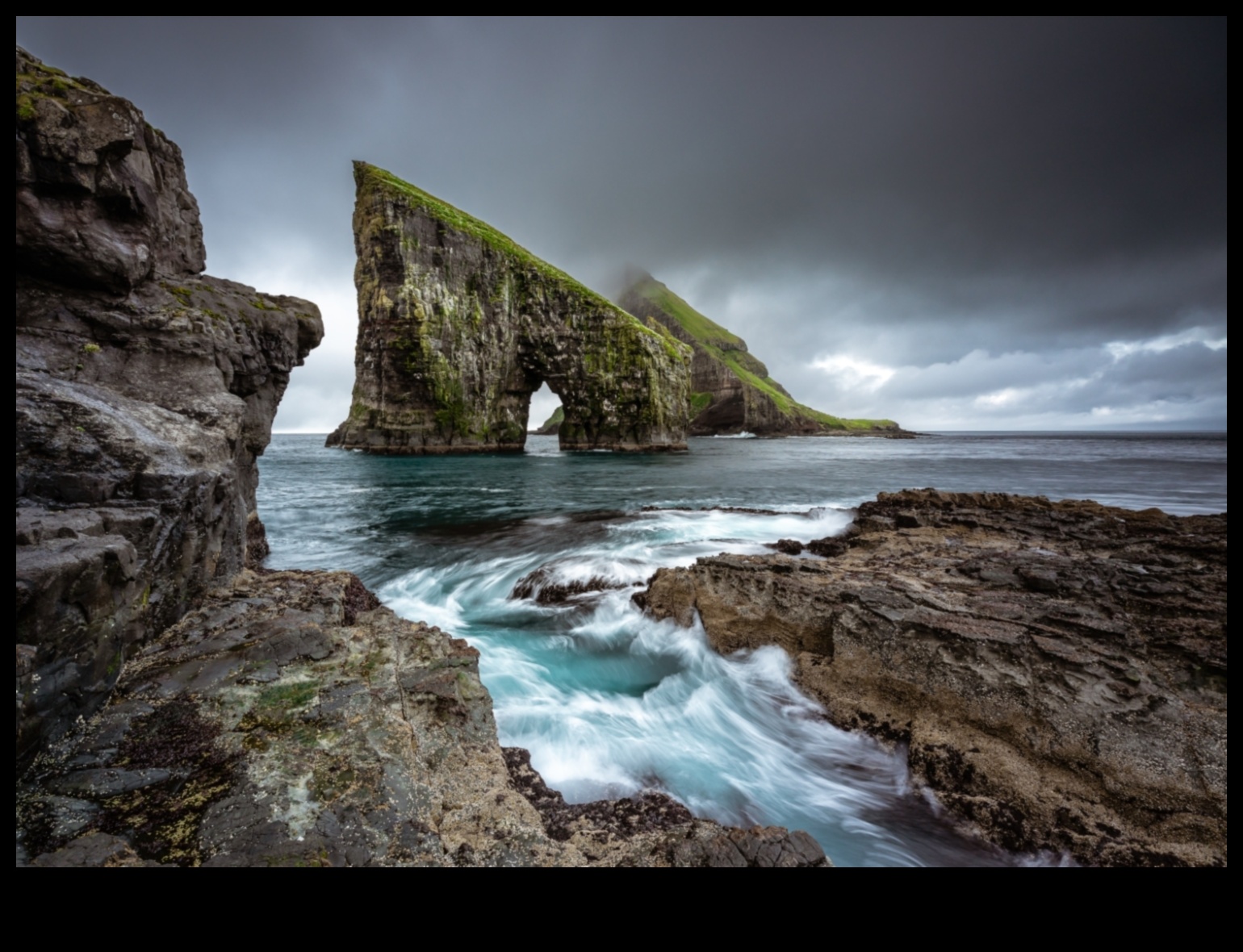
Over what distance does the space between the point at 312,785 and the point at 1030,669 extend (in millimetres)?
5560

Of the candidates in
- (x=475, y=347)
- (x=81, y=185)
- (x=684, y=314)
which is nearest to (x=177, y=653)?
(x=81, y=185)

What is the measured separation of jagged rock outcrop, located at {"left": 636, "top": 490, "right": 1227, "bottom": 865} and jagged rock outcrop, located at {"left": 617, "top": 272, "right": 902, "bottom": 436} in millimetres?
75609

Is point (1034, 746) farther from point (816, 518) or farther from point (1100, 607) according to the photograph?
point (816, 518)

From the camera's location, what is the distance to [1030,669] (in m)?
4.17

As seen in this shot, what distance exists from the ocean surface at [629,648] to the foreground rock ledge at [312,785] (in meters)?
1.18

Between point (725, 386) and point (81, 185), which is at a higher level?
point (725, 386)

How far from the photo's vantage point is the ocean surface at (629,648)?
12.6ft

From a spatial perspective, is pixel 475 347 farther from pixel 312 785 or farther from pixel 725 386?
pixel 725 386

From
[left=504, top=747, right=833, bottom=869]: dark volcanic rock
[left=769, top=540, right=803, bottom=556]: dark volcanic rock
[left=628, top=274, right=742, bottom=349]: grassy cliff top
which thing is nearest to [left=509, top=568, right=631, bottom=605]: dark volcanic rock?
[left=769, top=540, right=803, bottom=556]: dark volcanic rock

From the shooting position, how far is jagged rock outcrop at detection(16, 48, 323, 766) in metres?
2.72

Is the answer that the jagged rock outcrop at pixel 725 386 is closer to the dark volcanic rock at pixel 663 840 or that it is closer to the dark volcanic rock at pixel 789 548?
the dark volcanic rock at pixel 789 548

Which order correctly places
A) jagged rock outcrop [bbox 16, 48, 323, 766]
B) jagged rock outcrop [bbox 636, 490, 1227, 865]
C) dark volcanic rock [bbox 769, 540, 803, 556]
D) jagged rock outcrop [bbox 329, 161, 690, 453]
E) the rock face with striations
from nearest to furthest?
1. the rock face with striations
2. jagged rock outcrop [bbox 16, 48, 323, 766]
3. jagged rock outcrop [bbox 636, 490, 1227, 865]
4. dark volcanic rock [bbox 769, 540, 803, 556]
5. jagged rock outcrop [bbox 329, 161, 690, 453]

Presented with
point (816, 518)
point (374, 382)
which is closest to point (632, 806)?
point (816, 518)

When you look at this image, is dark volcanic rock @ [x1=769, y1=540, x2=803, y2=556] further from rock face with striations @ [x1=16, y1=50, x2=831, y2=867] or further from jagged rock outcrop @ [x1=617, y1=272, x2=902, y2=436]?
jagged rock outcrop @ [x1=617, y1=272, x2=902, y2=436]
